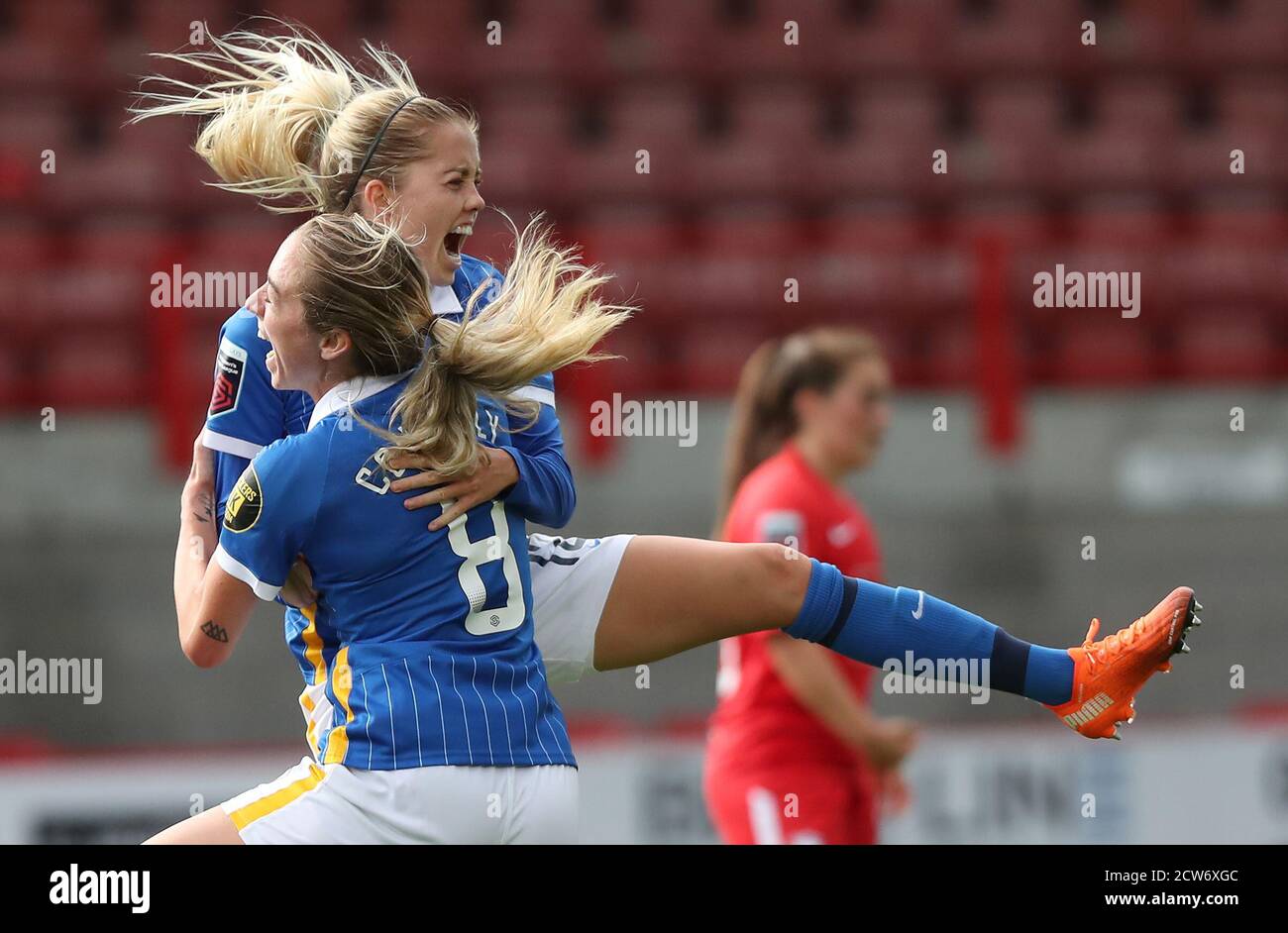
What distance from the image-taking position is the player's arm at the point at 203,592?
2.44 m

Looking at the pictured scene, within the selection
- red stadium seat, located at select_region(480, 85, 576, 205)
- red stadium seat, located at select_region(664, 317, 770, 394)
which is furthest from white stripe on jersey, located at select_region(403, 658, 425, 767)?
red stadium seat, located at select_region(480, 85, 576, 205)

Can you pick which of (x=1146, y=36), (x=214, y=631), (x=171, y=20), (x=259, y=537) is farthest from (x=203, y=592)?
(x=1146, y=36)

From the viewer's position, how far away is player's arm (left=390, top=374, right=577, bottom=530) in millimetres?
2418

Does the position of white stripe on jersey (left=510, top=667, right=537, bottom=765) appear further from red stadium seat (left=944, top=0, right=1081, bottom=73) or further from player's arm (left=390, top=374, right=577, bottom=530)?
red stadium seat (left=944, top=0, right=1081, bottom=73)

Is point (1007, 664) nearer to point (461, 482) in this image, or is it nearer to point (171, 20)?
point (461, 482)

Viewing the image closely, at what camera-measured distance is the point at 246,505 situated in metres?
2.37

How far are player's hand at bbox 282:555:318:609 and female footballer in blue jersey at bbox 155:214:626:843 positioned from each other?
0.02 meters

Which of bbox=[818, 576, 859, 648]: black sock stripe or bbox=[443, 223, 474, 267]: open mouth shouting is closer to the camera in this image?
bbox=[818, 576, 859, 648]: black sock stripe

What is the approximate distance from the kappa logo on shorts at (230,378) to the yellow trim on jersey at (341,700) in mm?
536

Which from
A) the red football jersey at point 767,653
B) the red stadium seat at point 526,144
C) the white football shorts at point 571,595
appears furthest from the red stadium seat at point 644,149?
the white football shorts at point 571,595

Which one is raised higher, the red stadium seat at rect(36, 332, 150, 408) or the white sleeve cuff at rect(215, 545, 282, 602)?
the red stadium seat at rect(36, 332, 150, 408)

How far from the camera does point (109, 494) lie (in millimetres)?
6199

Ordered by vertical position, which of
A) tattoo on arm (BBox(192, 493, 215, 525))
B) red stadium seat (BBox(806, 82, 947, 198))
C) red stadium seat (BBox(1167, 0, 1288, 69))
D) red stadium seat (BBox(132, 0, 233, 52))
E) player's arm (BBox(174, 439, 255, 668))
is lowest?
player's arm (BBox(174, 439, 255, 668))

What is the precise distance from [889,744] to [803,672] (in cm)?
27
